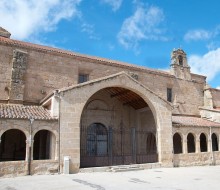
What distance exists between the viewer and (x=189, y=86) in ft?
75.3

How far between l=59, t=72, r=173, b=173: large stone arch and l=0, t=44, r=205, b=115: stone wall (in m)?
3.76

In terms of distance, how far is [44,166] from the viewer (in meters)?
11.3

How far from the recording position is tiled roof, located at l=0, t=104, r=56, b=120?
1116cm

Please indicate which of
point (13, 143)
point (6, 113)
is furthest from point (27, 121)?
point (13, 143)

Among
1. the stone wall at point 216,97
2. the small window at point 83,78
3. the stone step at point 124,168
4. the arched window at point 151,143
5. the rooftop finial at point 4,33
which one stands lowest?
the stone step at point 124,168

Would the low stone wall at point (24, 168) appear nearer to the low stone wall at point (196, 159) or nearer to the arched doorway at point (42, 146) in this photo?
the arched doorway at point (42, 146)

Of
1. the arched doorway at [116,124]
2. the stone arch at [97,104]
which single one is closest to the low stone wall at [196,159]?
the arched doorway at [116,124]

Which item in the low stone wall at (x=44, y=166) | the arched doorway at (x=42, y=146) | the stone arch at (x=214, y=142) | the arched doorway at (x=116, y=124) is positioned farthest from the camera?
the stone arch at (x=214, y=142)

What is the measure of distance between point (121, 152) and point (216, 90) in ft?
44.7

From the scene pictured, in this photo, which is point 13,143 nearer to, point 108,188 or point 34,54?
point 34,54

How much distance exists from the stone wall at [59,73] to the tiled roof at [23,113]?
213 centimetres

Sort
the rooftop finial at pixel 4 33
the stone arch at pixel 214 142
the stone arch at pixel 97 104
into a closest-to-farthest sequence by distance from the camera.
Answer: the stone arch at pixel 97 104 < the rooftop finial at pixel 4 33 < the stone arch at pixel 214 142

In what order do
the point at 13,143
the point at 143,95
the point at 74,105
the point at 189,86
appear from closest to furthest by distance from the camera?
the point at 74,105 < the point at 13,143 < the point at 143,95 < the point at 189,86

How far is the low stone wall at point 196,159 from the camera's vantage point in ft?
51.7
